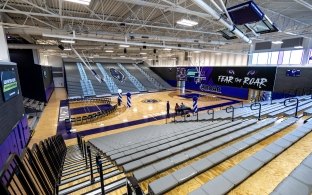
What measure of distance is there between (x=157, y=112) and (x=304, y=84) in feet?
40.5

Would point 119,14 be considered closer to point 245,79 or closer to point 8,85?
point 8,85

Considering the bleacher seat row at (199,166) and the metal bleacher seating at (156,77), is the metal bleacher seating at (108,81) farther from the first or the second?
the bleacher seat row at (199,166)

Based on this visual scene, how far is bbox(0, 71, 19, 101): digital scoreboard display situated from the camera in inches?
237

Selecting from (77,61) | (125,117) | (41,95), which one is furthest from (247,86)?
(77,61)

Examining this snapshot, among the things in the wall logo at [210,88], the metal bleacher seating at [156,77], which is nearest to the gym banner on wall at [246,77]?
the wall logo at [210,88]

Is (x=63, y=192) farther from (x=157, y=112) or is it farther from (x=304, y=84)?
(x=304, y=84)

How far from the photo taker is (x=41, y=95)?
16.0 m

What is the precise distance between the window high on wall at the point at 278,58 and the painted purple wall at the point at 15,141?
2018 cm

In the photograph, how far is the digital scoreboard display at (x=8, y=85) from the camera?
6.02 m

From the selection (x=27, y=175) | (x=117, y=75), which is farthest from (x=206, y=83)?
(x=27, y=175)

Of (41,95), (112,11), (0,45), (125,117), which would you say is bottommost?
(125,117)

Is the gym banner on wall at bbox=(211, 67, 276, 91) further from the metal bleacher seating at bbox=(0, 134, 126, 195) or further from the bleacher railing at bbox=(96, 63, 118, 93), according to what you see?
the metal bleacher seating at bbox=(0, 134, 126, 195)

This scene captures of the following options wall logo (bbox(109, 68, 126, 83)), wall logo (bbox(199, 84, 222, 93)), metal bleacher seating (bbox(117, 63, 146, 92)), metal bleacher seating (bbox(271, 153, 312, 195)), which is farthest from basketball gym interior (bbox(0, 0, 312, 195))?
wall logo (bbox(109, 68, 126, 83))

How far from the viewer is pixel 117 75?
28.5m
